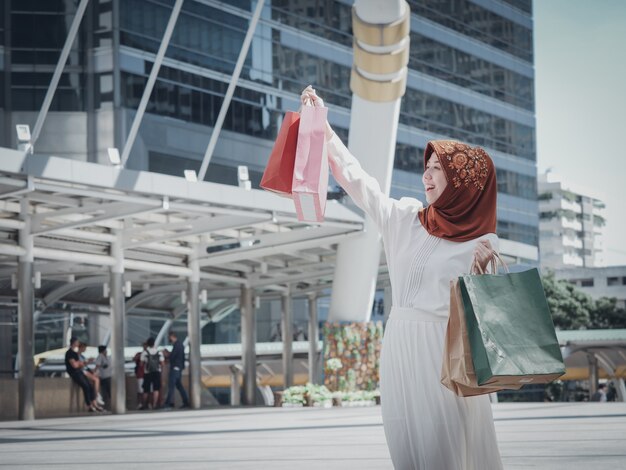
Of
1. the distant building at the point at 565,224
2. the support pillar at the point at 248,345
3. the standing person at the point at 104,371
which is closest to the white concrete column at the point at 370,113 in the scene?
the standing person at the point at 104,371

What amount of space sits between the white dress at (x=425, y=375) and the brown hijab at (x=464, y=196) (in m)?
0.07

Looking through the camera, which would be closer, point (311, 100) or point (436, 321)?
point (436, 321)

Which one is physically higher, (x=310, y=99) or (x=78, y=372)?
(x=310, y=99)

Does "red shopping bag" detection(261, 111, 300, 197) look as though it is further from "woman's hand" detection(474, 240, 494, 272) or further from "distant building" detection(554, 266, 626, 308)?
"distant building" detection(554, 266, 626, 308)

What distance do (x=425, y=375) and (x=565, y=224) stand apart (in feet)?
432

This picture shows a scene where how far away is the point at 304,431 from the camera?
14.4 meters

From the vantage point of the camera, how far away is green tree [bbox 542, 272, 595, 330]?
7575 centimetres

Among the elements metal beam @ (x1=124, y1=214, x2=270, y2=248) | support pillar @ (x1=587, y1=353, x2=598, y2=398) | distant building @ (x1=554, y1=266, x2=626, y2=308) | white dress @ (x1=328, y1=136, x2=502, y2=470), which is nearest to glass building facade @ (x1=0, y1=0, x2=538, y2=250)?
support pillar @ (x1=587, y1=353, x2=598, y2=398)

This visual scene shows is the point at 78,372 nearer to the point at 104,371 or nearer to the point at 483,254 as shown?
the point at 104,371

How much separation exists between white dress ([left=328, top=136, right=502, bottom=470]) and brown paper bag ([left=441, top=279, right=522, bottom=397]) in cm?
28

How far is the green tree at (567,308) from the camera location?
2982 inches

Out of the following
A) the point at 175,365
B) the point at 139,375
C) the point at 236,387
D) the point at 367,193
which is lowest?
the point at 236,387

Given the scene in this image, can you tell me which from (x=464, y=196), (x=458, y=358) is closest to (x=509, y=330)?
(x=458, y=358)

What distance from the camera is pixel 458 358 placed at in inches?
181
